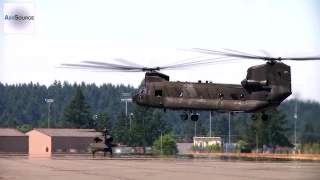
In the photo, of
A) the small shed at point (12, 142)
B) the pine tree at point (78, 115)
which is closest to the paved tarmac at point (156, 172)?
the small shed at point (12, 142)

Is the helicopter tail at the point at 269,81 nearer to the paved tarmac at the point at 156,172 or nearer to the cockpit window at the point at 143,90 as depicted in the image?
the paved tarmac at the point at 156,172

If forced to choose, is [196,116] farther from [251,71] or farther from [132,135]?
[132,135]

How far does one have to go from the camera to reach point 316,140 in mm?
39688

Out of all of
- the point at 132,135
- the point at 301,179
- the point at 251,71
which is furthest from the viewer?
the point at 132,135

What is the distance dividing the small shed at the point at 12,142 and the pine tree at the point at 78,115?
89.3ft

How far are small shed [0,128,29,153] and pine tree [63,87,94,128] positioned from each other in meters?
27.2

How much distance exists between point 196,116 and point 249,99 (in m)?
6.52

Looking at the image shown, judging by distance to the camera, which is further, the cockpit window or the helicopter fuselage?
the cockpit window

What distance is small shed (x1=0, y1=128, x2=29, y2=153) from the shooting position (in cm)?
14188

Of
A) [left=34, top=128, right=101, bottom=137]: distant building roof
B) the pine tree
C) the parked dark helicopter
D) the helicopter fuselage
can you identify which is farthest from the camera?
the pine tree

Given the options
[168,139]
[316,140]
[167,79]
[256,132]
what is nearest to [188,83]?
[167,79]

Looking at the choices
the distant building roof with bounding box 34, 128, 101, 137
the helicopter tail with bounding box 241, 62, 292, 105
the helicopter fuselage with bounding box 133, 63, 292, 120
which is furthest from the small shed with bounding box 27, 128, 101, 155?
the helicopter tail with bounding box 241, 62, 292, 105

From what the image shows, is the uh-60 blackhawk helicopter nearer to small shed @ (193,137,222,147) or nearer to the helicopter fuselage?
the helicopter fuselage

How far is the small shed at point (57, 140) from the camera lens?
455 feet
